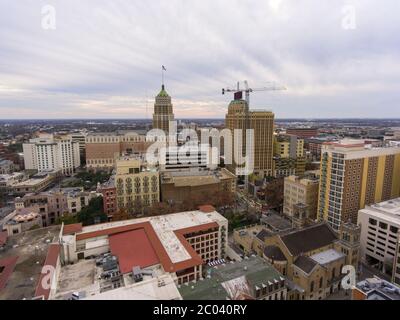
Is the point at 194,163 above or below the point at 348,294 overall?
above

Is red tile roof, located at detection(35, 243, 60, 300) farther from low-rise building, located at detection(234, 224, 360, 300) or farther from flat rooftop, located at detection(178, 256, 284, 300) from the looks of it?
low-rise building, located at detection(234, 224, 360, 300)

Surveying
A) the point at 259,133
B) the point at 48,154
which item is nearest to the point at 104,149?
the point at 48,154

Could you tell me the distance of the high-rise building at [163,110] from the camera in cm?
4175

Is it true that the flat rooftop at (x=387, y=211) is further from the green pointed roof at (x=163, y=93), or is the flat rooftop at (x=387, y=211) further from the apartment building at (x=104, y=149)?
the green pointed roof at (x=163, y=93)

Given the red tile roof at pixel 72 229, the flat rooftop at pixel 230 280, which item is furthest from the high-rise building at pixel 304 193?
the red tile roof at pixel 72 229

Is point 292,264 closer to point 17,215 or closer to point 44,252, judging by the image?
point 44,252

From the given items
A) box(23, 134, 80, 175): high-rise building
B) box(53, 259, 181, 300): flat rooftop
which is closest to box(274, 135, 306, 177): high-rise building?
box(53, 259, 181, 300): flat rooftop

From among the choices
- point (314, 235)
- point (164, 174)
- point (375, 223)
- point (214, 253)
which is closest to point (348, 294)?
point (314, 235)

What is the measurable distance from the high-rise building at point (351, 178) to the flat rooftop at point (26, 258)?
17340mm

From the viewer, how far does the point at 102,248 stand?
44.4 feet

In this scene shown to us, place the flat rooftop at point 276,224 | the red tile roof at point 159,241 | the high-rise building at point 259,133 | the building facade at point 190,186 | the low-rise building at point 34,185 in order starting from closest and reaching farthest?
the red tile roof at point 159,241, the flat rooftop at point 276,224, the building facade at point 190,186, the low-rise building at point 34,185, the high-rise building at point 259,133

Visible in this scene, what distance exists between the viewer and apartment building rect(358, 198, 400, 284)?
13.9 m

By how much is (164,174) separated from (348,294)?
61.0 ft
